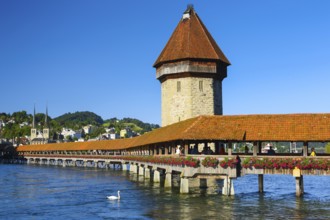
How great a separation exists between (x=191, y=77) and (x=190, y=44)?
371 centimetres

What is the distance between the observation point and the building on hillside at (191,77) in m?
44.9

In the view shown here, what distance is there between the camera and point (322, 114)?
25.3 meters

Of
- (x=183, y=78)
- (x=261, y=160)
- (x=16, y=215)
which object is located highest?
(x=183, y=78)

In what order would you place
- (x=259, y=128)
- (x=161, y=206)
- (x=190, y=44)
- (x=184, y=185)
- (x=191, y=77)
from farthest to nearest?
(x=190, y=44)
(x=191, y=77)
(x=184, y=185)
(x=259, y=128)
(x=161, y=206)

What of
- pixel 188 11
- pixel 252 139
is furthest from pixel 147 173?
pixel 252 139

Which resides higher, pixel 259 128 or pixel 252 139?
pixel 259 128

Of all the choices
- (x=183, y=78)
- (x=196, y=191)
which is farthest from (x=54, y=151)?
(x=196, y=191)

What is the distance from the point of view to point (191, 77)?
4500cm

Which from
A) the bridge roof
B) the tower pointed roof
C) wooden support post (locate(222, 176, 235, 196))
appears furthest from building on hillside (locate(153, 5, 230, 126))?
wooden support post (locate(222, 176, 235, 196))

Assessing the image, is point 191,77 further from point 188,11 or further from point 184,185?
point 184,185

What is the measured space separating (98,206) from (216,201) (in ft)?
19.1

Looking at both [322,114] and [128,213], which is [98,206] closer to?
[128,213]

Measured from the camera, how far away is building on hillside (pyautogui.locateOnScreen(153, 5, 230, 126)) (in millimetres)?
44906

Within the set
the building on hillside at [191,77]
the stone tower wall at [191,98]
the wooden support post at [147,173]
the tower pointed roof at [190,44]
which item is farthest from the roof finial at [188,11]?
the wooden support post at [147,173]
